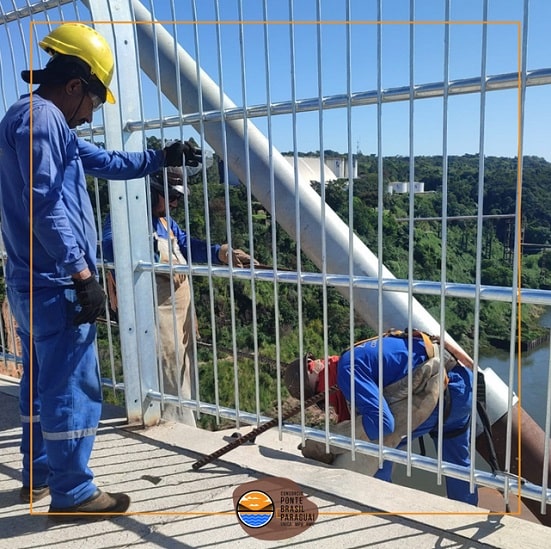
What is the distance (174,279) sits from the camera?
13.5ft

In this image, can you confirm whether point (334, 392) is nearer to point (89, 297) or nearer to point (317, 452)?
point (317, 452)

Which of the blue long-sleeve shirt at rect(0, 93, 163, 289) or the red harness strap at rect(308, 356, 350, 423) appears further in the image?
the red harness strap at rect(308, 356, 350, 423)

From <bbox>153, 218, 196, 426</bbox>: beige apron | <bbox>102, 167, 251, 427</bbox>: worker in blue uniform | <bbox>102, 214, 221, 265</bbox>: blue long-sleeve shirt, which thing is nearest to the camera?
<bbox>102, 214, 221, 265</bbox>: blue long-sleeve shirt

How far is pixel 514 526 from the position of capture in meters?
2.44

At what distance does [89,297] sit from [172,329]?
184 centimetres

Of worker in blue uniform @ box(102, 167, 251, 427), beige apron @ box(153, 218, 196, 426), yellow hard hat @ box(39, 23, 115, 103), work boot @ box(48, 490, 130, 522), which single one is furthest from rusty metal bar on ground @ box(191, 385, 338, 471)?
yellow hard hat @ box(39, 23, 115, 103)

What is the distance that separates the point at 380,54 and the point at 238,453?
2198mm

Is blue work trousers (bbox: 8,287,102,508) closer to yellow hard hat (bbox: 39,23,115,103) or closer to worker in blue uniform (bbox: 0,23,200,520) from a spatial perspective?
worker in blue uniform (bbox: 0,23,200,520)

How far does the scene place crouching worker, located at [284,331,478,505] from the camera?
3020 mm

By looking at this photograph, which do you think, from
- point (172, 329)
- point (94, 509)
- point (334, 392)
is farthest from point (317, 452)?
point (172, 329)

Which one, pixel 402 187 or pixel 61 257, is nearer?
pixel 61 257

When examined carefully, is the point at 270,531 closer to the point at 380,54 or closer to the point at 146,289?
the point at 146,289

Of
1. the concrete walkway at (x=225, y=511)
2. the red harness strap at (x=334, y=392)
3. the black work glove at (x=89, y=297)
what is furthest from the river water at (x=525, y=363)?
the black work glove at (x=89, y=297)

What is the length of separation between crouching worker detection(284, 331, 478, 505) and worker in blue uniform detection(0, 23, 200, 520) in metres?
1.17
